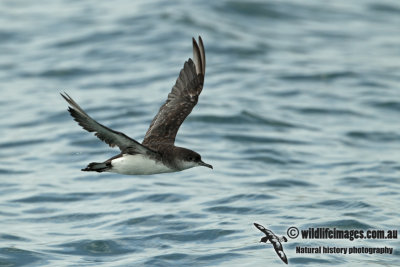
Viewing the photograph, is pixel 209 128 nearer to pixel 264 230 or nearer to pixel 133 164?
pixel 264 230

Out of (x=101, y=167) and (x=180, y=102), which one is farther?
(x=180, y=102)

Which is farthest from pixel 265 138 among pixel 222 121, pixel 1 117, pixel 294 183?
pixel 1 117

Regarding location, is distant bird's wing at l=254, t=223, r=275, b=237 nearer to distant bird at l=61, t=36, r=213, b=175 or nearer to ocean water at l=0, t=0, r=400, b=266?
ocean water at l=0, t=0, r=400, b=266

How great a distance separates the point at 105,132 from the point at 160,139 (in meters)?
2.07

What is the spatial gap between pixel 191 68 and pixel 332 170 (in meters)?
4.04

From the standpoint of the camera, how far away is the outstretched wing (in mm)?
10021

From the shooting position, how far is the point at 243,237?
10.7m

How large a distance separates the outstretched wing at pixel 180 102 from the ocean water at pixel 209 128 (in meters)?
1.53

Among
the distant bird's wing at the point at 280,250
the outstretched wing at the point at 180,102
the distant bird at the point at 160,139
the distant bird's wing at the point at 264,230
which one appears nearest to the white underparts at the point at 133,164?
the distant bird at the point at 160,139

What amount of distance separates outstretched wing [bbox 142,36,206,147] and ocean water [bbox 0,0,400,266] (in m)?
1.53

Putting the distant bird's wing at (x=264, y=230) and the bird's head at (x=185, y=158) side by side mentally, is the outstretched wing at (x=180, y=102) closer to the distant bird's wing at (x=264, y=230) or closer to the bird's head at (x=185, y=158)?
the bird's head at (x=185, y=158)

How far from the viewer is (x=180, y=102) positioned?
34.9ft

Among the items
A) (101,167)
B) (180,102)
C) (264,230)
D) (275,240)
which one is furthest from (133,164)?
(264,230)

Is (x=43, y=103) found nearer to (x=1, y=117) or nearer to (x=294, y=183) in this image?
(x=1, y=117)
